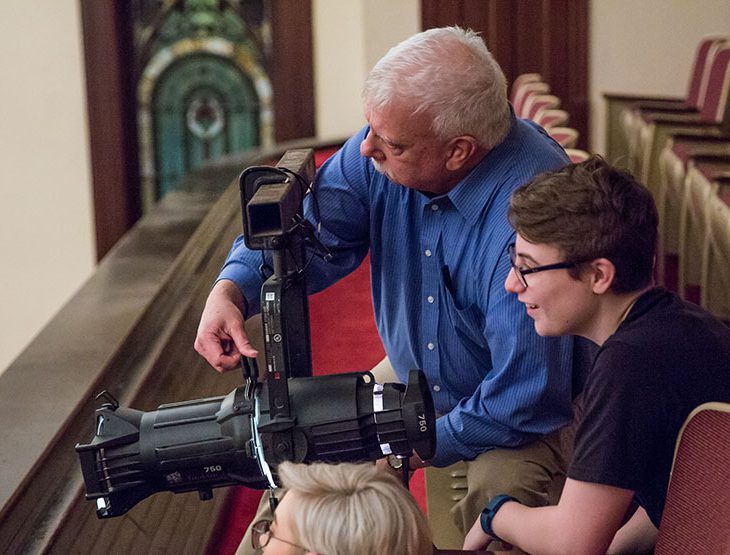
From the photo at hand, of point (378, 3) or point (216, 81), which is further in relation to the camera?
point (216, 81)

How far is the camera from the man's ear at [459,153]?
6.66 ft

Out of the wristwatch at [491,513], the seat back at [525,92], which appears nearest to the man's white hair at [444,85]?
the wristwatch at [491,513]

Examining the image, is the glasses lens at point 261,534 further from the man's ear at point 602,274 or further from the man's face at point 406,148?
the man's face at point 406,148

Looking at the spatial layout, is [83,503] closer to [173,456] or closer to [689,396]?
[173,456]

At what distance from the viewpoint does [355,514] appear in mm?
1296

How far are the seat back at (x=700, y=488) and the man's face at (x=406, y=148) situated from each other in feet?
2.34

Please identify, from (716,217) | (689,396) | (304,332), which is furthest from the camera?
(716,217)

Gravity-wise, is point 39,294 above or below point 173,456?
below

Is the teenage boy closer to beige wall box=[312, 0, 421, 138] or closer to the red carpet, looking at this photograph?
the red carpet

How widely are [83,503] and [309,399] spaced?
0.73m

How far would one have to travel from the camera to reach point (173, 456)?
1601 millimetres

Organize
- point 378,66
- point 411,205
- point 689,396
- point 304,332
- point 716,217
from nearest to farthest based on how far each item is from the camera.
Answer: point 689,396 → point 304,332 → point 378,66 → point 411,205 → point 716,217

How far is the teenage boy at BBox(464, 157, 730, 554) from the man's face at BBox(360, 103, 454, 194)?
33 centimetres

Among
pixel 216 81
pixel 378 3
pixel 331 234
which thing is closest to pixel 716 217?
pixel 331 234
